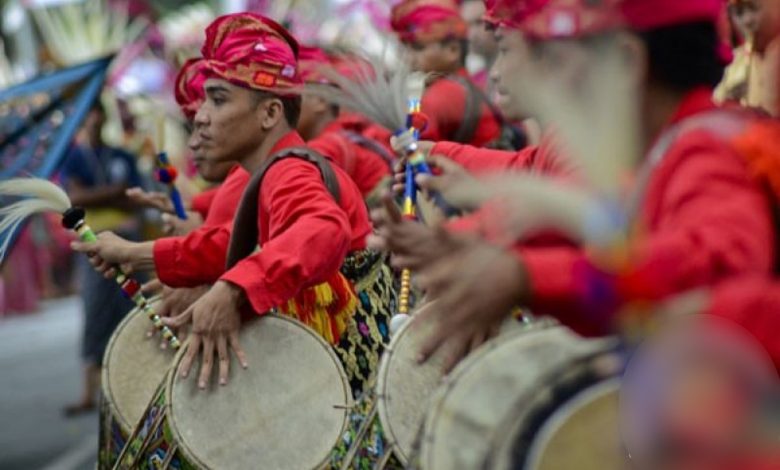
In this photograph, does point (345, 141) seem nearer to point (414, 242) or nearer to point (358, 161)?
point (358, 161)

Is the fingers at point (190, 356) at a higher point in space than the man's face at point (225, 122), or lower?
lower

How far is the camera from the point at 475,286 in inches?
104

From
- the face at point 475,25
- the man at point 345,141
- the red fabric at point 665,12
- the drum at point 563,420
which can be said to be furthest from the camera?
the face at point 475,25

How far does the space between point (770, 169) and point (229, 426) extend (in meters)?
2.02

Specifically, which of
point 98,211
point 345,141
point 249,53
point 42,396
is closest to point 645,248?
point 249,53

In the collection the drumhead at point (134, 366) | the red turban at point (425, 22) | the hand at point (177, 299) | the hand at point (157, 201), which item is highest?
the hand at point (177, 299)

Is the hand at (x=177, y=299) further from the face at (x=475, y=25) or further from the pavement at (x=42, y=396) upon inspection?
the pavement at (x=42, y=396)

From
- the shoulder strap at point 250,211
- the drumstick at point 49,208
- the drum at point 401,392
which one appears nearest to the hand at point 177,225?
the drumstick at point 49,208

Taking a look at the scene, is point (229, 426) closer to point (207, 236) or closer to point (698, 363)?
point (207, 236)

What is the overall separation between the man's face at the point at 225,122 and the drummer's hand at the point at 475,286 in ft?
8.95

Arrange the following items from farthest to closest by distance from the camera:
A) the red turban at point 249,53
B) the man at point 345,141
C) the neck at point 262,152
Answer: the man at point 345,141 → the neck at point 262,152 → the red turban at point 249,53

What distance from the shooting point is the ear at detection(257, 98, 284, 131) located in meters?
5.45

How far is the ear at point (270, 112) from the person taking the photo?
5.45 m

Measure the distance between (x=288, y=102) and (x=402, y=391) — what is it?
1712 mm
